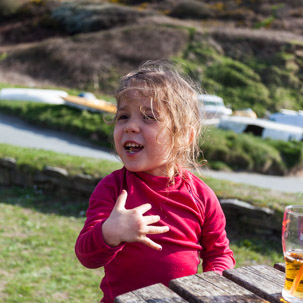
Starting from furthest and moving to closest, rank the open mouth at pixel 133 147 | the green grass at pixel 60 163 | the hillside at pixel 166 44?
the hillside at pixel 166 44 → the green grass at pixel 60 163 → the open mouth at pixel 133 147

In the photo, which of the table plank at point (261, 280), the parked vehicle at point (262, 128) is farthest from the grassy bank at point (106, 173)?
the parked vehicle at point (262, 128)

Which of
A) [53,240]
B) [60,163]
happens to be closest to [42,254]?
[53,240]

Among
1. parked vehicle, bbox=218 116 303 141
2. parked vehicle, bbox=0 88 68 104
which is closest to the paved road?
parked vehicle, bbox=218 116 303 141

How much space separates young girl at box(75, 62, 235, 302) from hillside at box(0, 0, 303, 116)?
63.2 ft

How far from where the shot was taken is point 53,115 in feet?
58.0

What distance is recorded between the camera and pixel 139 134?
1868 mm

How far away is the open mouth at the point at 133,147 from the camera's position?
1.88 meters

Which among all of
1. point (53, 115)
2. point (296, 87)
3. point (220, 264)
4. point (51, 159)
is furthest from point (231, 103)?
point (220, 264)

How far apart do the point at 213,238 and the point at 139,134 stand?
0.59m

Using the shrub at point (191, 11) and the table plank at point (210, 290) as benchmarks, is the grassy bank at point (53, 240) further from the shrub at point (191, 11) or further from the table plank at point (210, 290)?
the shrub at point (191, 11)

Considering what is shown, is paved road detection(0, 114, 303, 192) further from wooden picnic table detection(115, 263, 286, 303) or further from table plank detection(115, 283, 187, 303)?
table plank detection(115, 283, 187, 303)

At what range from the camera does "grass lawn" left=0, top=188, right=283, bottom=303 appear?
374 cm

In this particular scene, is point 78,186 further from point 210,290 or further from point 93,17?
point 93,17

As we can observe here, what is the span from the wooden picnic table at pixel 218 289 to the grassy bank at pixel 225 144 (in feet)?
42.3
